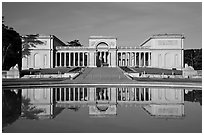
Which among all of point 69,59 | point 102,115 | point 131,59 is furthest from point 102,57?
point 102,115

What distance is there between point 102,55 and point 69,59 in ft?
53.9

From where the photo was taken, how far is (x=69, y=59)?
83.2 metres

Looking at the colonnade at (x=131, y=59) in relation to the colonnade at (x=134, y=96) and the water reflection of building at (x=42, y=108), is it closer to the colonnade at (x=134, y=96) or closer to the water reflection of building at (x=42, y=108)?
the colonnade at (x=134, y=96)

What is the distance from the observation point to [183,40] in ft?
265

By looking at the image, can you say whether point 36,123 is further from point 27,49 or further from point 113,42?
point 113,42

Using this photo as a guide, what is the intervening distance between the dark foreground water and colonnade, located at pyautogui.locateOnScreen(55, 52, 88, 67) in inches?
2629

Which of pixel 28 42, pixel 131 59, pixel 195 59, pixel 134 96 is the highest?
Answer: pixel 28 42

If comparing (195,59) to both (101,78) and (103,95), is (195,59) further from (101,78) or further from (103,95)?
(103,95)

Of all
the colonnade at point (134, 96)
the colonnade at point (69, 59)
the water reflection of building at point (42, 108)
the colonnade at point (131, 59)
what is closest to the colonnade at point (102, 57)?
the colonnade at point (131, 59)

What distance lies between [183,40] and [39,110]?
73223mm

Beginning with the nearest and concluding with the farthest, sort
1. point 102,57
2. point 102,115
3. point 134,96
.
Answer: point 102,115, point 134,96, point 102,57

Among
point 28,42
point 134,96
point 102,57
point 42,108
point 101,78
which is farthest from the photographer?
point 102,57

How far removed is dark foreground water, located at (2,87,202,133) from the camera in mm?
10227

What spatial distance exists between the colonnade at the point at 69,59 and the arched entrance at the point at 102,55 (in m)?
4.45
